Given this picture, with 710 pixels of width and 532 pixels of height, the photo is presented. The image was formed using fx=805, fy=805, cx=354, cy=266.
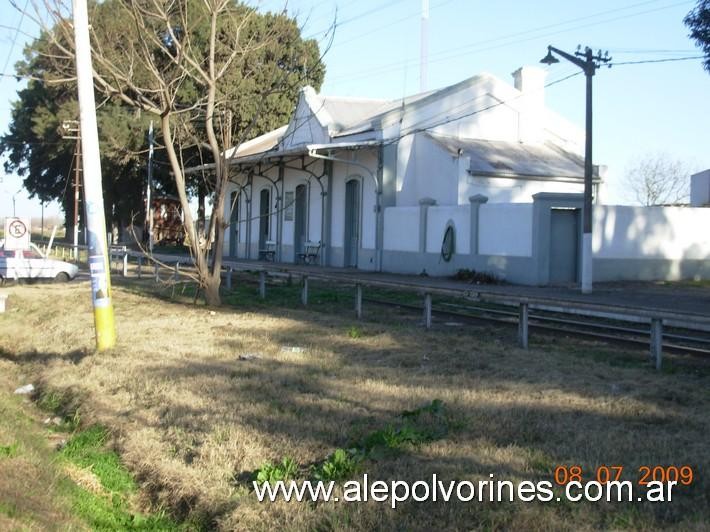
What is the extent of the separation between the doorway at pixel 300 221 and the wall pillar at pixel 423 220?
8.86m

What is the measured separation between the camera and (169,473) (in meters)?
6.16

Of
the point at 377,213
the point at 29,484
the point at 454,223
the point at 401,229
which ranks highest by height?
the point at 377,213

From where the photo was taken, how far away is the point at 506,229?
22906mm

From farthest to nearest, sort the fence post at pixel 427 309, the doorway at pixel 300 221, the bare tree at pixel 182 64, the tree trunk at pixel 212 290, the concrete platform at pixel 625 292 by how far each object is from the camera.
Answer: the doorway at pixel 300 221
the concrete platform at pixel 625 292
the tree trunk at pixel 212 290
the bare tree at pixel 182 64
the fence post at pixel 427 309

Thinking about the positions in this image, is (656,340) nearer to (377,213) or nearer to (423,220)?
(423,220)

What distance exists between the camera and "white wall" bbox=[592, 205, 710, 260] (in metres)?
22.4

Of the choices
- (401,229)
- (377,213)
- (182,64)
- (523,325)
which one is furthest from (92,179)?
(377,213)

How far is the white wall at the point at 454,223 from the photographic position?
2453 cm

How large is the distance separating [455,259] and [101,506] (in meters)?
19.7

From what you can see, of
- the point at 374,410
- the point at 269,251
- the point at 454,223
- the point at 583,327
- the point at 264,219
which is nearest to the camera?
the point at 374,410

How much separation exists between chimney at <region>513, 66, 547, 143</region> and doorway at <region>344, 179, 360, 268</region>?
6.84 meters

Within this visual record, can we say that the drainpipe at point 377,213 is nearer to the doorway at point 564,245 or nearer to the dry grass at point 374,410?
the doorway at point 564,245

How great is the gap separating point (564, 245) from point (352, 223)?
1077 cm

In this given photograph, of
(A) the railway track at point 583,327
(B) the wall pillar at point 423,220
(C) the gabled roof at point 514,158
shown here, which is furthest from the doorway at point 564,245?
(B) the wall pillar at point 423,220
